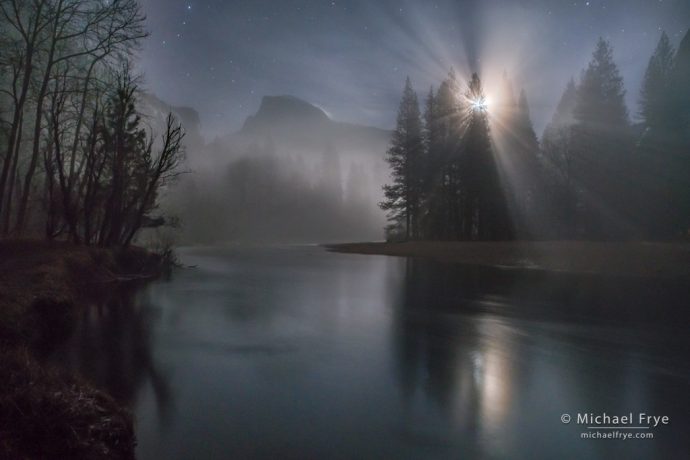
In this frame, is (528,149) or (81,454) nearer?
(81,454)

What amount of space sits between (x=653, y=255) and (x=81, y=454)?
27.0 metres

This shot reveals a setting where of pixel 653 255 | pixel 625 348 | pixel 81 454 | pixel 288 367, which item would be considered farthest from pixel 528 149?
pixel 81 454

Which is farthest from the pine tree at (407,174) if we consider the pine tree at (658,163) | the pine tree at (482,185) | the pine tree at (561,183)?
the pine tree at (658,163)

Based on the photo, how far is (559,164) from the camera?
38750 mm

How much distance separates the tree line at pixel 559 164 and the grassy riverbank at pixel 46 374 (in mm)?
33488

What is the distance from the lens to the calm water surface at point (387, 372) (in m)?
4.49

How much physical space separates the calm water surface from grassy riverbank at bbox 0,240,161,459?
0.65m

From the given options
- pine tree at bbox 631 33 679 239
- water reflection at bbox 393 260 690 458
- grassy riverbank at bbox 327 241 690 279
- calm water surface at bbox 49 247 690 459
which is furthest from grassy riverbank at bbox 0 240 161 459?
pine tree at bbox 631 33 679 239

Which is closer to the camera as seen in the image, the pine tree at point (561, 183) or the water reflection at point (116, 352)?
the water reflection at point (116, 352)

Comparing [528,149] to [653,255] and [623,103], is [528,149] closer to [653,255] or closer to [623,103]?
[623,103]

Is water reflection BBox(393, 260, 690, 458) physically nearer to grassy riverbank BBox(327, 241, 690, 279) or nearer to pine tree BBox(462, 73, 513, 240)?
grassy riverbank BBox(327, 241, 690, 279)

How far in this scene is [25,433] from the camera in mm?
3123

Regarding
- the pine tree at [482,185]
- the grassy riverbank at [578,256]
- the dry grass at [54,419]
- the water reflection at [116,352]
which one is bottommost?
the water reflection at [116,352]

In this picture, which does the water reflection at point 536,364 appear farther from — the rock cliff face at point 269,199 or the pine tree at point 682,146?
the rock cliff face at point 269,199
